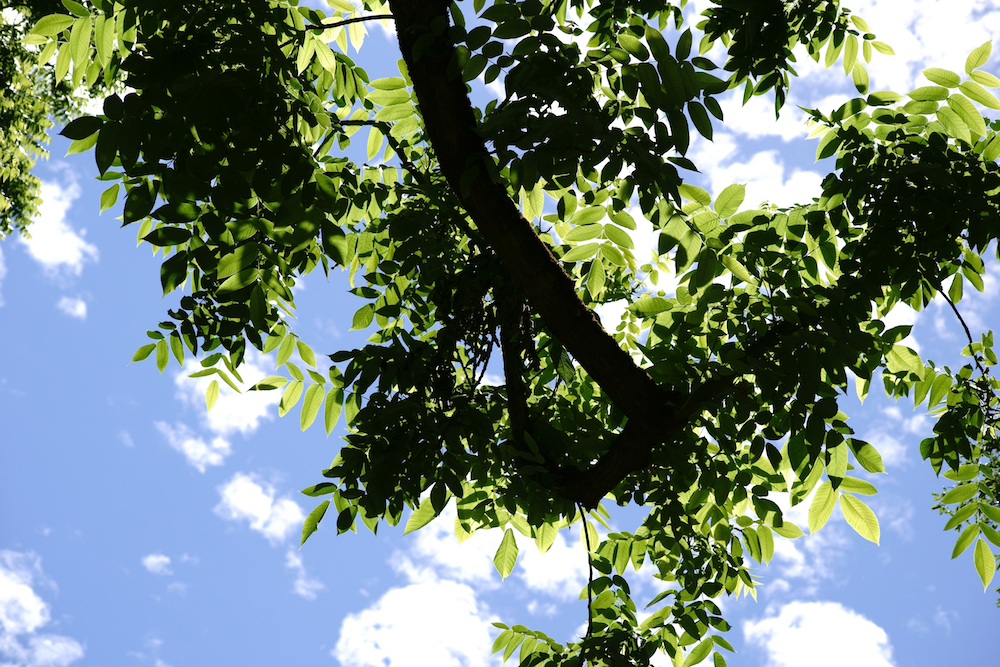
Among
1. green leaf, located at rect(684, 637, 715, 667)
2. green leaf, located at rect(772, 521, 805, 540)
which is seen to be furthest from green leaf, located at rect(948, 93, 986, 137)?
green leaf, located at rect(684, 637, 715, 667)

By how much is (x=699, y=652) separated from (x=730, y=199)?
2096 mm

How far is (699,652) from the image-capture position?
3193 millimetres

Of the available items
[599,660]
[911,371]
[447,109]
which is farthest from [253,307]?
[911,371]

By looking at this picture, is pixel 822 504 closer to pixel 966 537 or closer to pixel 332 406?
pixel 966 537

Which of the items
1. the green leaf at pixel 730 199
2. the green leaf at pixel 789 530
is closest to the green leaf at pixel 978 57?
the green leaf at pixel 730 199

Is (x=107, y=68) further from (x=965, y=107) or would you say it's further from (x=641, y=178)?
(x=965, y=107)

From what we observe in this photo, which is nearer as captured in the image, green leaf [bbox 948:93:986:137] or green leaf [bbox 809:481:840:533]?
green leaf [bbox 809:481:840:533]

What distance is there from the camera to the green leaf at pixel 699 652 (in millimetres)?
3174

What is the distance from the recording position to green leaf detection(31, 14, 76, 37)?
8.66ft

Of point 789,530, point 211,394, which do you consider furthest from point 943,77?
point 211,394

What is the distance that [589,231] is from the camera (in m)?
2.98

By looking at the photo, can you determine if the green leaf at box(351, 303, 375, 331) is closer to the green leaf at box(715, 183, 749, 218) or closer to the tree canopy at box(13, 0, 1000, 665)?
the tree canopy at box(13, 0, 1000, 665)

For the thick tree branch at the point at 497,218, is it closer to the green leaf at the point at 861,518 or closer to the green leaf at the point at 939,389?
the green leaf at the point at 861,518

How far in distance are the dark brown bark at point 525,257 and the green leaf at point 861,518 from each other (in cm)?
71
